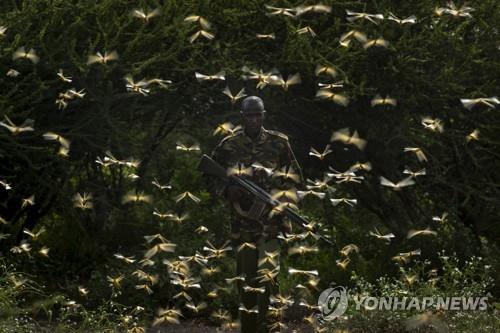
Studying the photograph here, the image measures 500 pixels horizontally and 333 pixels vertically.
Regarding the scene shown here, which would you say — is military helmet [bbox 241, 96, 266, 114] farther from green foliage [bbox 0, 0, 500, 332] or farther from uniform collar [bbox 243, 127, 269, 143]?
green foliage [bbox 0, 0, 500, 332]

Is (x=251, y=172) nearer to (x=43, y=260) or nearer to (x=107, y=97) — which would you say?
(x=107, y=97)

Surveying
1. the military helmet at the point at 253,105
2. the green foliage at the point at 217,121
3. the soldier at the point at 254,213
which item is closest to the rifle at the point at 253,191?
the soldier at the point at 254,213

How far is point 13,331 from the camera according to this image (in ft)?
23.9

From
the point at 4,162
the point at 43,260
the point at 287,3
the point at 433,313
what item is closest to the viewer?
the point at 433,313

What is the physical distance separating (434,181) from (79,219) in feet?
13.8

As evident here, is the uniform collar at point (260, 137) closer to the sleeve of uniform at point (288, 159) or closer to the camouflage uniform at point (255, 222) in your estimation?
the camouflage uniform at point (255, 222)

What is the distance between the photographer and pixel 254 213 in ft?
24.7

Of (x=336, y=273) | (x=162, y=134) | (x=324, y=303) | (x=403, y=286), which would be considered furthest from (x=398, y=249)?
(x=162, y=134)

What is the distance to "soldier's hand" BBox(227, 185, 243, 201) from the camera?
759cm

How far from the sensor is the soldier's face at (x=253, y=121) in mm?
7465

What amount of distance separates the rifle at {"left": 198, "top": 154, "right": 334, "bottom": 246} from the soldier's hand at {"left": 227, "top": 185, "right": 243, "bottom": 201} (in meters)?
0.06

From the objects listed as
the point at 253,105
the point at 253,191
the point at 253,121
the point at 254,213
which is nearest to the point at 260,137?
the point at 253,121

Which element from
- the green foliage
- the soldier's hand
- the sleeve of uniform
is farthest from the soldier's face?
the green foliage

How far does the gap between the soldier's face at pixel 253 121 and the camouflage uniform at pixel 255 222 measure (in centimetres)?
6
